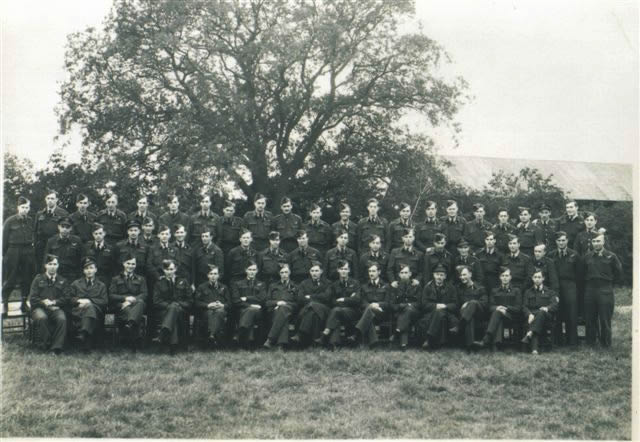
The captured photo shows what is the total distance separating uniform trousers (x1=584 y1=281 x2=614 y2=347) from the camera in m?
8.08

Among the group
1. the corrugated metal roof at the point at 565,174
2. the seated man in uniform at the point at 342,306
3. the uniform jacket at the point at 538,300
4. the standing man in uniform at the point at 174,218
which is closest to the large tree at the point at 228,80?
the corrugated metal roof at the point at 565,174

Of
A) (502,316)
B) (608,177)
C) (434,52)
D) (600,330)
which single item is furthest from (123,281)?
(608,177)

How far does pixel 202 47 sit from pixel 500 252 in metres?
10.2

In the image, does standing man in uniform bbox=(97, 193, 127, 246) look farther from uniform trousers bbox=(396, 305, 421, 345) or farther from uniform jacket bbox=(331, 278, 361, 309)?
uniform trousers bbox=(396, 305, 421, 345)

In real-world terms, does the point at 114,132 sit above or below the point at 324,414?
above

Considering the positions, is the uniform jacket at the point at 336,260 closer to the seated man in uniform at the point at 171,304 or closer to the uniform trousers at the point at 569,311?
the seated man in uniform at the point at 171,304

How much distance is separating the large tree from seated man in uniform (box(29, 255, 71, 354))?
23.0 feet

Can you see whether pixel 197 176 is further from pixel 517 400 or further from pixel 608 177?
pixel 608 177

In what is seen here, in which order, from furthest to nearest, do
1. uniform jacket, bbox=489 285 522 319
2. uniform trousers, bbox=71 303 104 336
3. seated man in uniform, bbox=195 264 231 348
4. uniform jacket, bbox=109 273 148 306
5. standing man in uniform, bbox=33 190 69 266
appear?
1. standing man in uniform, bbox=33 190 69 266
2. uniform jacket, bbox=489 285 522 319
3. uniform jacket, bbox=109 273 148 306
4. seated man in uniform, bbox=195 264 231 348
5. uniform trousers, bbox=71 303 104 336

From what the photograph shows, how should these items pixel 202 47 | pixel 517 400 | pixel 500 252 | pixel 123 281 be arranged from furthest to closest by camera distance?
pixel 202 47
pixel 500 252
pixel 123 281
pixel 517 400

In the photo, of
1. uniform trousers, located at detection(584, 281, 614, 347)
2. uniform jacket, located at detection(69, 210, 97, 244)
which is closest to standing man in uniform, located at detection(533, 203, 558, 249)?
uniform trousers, located at detection(584, 281, 614, 347)

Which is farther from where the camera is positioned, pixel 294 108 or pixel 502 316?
pixel 294 108

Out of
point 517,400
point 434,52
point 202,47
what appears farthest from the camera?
point 434,52

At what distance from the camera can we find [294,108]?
17406 millimetres
